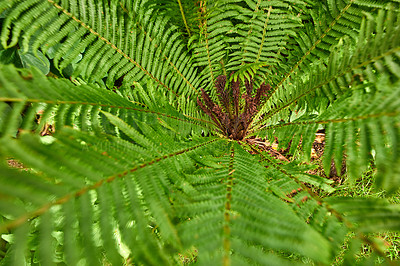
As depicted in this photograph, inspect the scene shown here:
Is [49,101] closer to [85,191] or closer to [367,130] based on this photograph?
[85,191]

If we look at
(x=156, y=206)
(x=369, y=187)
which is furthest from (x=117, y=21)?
(x=369, y=187)

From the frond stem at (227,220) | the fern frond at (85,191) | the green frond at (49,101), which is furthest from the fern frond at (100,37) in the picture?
the frond stem at (227,220)

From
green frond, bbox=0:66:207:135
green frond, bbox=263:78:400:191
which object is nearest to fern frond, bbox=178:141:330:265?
green frond, bbox=263:78:400:191

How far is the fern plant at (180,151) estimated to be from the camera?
50 centimetres

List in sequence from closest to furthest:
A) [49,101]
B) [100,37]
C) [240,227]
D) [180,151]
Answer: [240,227], [49,101], [180,151], [100,37]

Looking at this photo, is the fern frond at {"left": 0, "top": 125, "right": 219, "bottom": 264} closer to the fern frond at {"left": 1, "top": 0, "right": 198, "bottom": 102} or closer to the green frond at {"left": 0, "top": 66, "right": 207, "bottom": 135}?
the green frond at {"left": 0, "top": 66, "right": 207, "bottom": 135}

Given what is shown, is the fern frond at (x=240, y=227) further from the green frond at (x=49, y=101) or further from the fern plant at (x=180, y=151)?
the green frond at (x=49, y=101)

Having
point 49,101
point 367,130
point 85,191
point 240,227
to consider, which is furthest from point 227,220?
point 49,101

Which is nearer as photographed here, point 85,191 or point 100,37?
point 85,191

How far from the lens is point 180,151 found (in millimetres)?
947

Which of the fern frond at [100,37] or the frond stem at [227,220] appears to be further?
the fern frond at [100,37]

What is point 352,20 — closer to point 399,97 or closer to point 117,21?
point 399,97

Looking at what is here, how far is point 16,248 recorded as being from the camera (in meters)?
0.44

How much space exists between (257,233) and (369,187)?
5.66 feet
